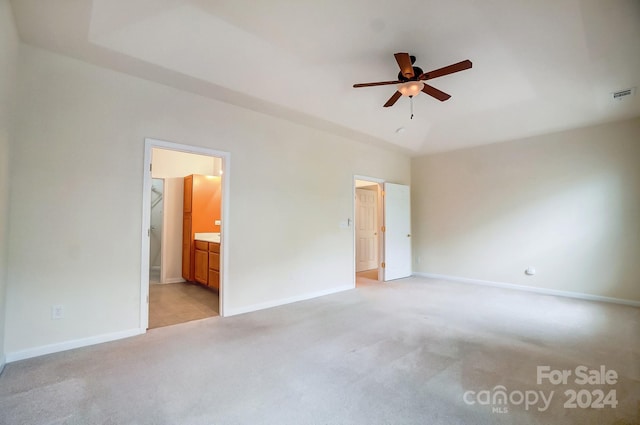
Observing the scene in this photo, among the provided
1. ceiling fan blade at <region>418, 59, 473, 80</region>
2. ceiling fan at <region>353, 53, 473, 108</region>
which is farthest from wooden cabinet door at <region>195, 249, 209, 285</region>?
ceiling fan blade at <region>418, 59, 473, 80</region>

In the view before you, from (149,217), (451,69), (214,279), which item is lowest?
(214,279)

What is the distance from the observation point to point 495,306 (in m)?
4.04

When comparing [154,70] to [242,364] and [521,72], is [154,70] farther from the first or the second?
[521,72]

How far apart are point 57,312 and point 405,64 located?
154 inches

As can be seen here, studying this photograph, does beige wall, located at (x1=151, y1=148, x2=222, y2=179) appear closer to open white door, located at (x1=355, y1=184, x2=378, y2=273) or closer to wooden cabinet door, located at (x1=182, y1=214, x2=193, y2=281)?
wooden cabinet door, located at (x1=182, y1=214, x2=193, y2=281)

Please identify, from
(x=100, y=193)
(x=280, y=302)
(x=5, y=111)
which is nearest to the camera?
(x=5, y=111)

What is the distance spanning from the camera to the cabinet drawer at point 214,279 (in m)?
4.51

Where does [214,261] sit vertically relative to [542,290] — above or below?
above

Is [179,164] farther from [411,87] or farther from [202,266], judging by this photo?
[411,87]

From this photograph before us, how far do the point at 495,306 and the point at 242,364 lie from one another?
3602 mm

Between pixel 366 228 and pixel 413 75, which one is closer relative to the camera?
pixel 413 75

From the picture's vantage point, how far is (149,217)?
2996 mm

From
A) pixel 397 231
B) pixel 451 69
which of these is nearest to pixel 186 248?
pixel 397 231

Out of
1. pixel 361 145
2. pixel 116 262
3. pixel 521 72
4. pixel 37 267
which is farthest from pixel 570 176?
pixel 37 267
